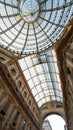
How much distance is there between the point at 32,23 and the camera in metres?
27.8

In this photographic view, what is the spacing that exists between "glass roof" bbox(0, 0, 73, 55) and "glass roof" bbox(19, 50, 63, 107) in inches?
115

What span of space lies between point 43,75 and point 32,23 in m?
14.7

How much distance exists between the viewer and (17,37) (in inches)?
1133

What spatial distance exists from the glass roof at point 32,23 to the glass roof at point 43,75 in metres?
2.92

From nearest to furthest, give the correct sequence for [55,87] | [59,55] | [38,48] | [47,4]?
[47,4] < [59,55] < [38,48] < [55,87]

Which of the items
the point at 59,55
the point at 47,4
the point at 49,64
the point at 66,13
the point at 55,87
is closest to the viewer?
the point at 66,13

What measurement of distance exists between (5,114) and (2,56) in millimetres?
8364

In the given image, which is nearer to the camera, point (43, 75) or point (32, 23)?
point (32, 23)

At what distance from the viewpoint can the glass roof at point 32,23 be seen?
24.1m

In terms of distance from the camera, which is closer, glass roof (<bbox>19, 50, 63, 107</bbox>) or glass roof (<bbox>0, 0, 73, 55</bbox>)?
glass roof (<bbox>0, 0, 73, 55</bbox>)

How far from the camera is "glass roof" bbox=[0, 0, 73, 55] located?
79.2 ft

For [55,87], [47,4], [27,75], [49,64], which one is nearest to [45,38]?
[47,4]

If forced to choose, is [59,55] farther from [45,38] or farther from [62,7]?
[62,7]

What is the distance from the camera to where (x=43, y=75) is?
1567 inches
